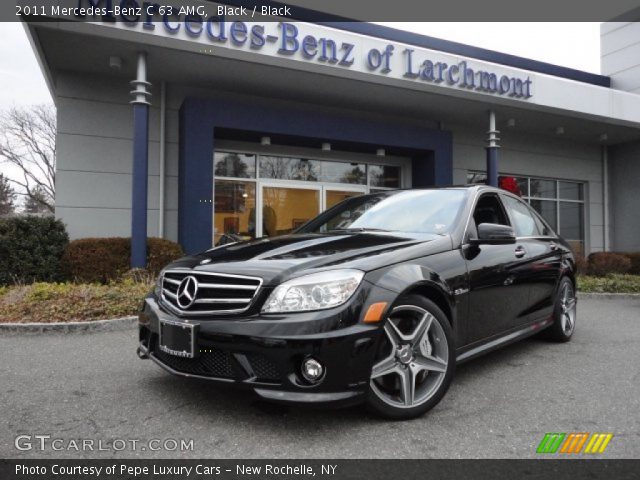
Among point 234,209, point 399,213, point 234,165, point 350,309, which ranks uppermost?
point 234,165

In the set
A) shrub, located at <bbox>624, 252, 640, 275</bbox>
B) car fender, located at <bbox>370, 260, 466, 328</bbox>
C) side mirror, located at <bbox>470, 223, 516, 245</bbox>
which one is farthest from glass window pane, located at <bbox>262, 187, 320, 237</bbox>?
shrub, located at <bbox>624, 252, 640, 275</bbox>

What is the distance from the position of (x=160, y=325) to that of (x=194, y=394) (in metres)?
0.60

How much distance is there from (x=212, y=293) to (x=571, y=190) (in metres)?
16.0

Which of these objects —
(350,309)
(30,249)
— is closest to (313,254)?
(350,309)

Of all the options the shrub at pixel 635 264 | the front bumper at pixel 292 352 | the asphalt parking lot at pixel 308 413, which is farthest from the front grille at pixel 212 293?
the shrub at pixel 635 264

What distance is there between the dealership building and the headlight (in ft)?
20.2

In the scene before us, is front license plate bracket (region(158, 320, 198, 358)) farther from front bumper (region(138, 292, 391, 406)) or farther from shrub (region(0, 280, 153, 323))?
shrub (region(0, 280, 153, 323))

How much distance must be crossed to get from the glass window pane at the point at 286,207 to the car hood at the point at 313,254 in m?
7.75

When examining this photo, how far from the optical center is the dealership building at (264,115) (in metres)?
8.13

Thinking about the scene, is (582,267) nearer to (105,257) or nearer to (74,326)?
(105,257)

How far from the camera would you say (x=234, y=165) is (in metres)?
10.9

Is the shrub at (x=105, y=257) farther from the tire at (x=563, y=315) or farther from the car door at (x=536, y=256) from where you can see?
the tire at (x=563, y=315)

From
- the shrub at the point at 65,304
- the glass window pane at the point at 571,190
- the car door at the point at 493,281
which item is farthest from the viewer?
the glass window pane at the point at 571,190

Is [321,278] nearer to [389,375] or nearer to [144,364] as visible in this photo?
[389,375]
